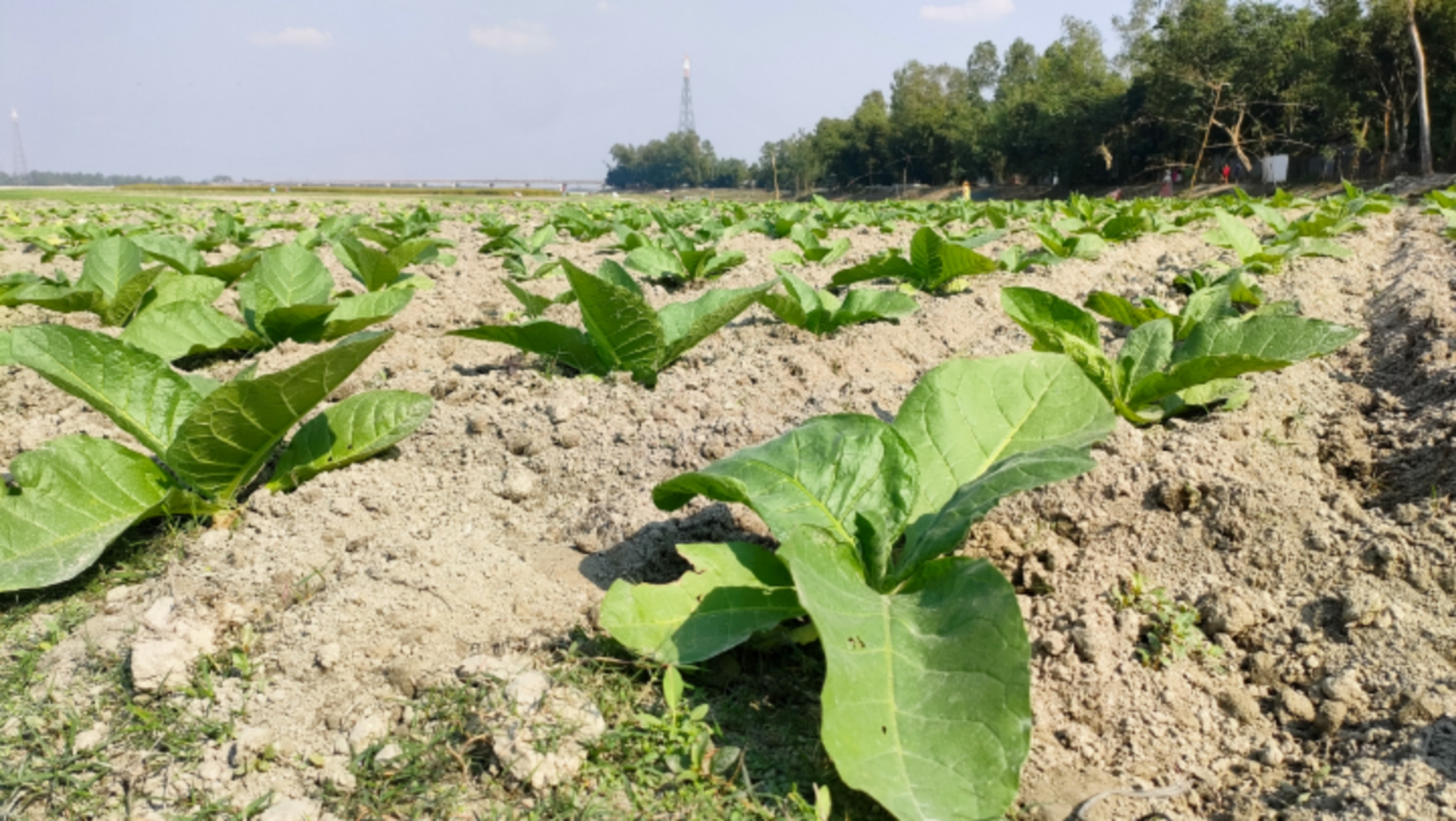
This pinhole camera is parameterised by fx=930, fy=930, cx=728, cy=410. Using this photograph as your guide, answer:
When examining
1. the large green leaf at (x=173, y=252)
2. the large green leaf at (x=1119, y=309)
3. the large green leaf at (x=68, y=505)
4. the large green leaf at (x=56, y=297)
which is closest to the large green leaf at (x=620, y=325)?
the large green leaf at (x=68, y=505)

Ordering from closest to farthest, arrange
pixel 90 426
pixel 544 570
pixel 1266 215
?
pixel 544 570
pixel 90 426
pixel 1266 215

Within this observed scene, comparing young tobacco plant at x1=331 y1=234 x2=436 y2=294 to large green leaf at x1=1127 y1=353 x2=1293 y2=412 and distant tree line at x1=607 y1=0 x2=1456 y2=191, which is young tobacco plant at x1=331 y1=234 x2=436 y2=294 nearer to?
large green leaf at x1=1127 y1=353 x2=1293 y2=412

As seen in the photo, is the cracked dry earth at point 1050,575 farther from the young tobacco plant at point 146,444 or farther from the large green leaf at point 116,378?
the large green leaf at point 116,378

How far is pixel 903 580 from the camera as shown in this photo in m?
1.56

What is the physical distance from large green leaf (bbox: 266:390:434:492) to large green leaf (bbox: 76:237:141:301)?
2.31 meters

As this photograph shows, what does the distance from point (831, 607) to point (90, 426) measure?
8.81 feet

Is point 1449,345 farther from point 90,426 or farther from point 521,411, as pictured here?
point 90,426

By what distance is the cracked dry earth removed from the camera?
4.57 ft

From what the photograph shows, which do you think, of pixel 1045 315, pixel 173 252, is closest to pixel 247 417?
pixel 1045 315

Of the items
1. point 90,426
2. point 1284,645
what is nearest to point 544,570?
point 1284,645

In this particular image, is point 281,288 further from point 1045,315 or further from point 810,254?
point 810,254

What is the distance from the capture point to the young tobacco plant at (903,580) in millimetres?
1197

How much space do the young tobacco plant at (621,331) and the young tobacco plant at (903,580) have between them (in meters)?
1.09

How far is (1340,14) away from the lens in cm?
3303
